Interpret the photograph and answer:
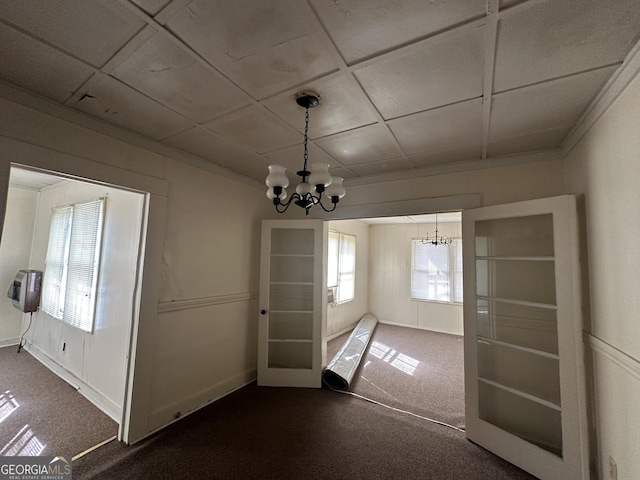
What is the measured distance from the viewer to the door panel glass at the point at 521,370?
6.75 feet

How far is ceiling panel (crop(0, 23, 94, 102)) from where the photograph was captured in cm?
125

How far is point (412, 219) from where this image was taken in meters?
5.82

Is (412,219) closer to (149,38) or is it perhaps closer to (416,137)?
(416,137)

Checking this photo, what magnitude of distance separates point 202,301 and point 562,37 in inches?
124

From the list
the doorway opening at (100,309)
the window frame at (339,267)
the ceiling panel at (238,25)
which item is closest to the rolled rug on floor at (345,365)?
the window frame at (339,267)

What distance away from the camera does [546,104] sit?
5.40 ft

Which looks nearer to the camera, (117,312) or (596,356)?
(596,356)

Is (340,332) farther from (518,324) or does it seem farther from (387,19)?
(387,19)

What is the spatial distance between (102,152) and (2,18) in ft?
3.16

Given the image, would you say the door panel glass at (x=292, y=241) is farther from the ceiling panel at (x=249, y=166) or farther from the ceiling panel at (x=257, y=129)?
the ceiling panel at (x=257, y=129)

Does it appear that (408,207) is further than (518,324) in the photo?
Yes

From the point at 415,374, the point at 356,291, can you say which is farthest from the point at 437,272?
the point at 415,374

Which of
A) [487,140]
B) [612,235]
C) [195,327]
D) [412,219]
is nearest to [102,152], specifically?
[195,327]

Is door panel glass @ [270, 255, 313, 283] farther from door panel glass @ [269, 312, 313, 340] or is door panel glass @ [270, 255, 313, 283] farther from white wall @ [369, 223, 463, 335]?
white wall @ [369, 223, 463, 335]
